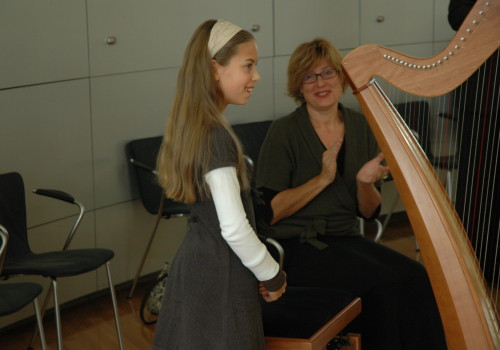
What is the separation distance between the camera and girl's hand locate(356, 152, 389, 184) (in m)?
2.79

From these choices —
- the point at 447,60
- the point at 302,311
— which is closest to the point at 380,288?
the point at 302,311

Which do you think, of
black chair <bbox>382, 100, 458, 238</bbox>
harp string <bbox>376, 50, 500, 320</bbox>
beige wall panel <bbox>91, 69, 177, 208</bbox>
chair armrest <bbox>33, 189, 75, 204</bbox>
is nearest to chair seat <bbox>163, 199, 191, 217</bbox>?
beige wall panel <bbox>91, 69, 177, 208</bbox>

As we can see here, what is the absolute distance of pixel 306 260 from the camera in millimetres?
2910

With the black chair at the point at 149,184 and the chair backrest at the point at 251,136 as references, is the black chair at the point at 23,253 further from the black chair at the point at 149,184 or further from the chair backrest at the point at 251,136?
the chair backrest at the point at 251,136

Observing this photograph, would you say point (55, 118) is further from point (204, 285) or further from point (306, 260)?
point (204, 285)

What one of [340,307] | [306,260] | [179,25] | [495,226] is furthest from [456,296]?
[179,25]

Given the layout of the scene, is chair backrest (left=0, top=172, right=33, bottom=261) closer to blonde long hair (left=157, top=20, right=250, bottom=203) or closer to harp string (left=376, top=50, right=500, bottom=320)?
blonde long hair (left=157, top=20, right=250, bottom=203)

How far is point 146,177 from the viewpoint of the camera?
3.91m

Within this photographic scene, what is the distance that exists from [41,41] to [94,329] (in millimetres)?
1335

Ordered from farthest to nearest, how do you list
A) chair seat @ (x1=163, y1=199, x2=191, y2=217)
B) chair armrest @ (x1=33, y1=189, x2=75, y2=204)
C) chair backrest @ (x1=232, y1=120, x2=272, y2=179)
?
chair backrest @ (x1=232, y1=120, x2=272, y2=179) < chair seat @ (x1=163, y1=199, x2=191, y2=217) < chair armrest @ (x1=33, y1=189, x2=75, y2=204)

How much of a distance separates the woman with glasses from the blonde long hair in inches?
35.6

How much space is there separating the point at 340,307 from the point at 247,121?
7.14ft

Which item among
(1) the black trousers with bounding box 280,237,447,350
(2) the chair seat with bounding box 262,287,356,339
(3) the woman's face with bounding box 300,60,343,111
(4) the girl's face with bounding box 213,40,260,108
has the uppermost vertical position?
(4) the girl's face with bounding box 213,40,260,108

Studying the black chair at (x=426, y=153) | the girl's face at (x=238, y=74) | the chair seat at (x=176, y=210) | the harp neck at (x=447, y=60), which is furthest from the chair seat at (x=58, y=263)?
the black chair at (x=426, y=153)
